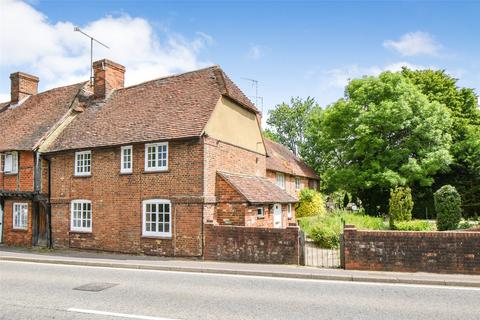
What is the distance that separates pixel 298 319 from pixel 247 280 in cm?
414

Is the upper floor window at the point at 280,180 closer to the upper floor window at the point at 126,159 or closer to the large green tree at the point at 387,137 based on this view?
the large green tree at the point at 387,137

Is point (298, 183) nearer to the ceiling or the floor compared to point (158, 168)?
nearer to the floor

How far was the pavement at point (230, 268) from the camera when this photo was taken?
1091 cm

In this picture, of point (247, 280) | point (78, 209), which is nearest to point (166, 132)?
point (78, 209)

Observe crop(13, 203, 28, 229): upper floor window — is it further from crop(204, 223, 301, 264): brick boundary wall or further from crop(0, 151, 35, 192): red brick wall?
crop(204, 223, 301, 264): brick boundary wall

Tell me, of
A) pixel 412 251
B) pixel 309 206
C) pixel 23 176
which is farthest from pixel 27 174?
pixel 309 206

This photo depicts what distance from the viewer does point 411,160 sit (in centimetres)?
2973

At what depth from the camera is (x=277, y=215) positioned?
1991 centimetres

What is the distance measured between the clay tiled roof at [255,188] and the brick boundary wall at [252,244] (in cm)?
188

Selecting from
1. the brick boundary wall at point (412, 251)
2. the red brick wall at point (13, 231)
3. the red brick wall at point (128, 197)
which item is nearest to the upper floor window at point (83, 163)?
the red brick wall at point (128, 197)

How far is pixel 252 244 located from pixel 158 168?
564 centimetres

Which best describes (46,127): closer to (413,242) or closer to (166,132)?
(166,132)

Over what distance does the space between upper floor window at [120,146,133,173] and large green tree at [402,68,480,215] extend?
2622 cm

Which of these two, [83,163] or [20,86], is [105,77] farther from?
[20,86]
